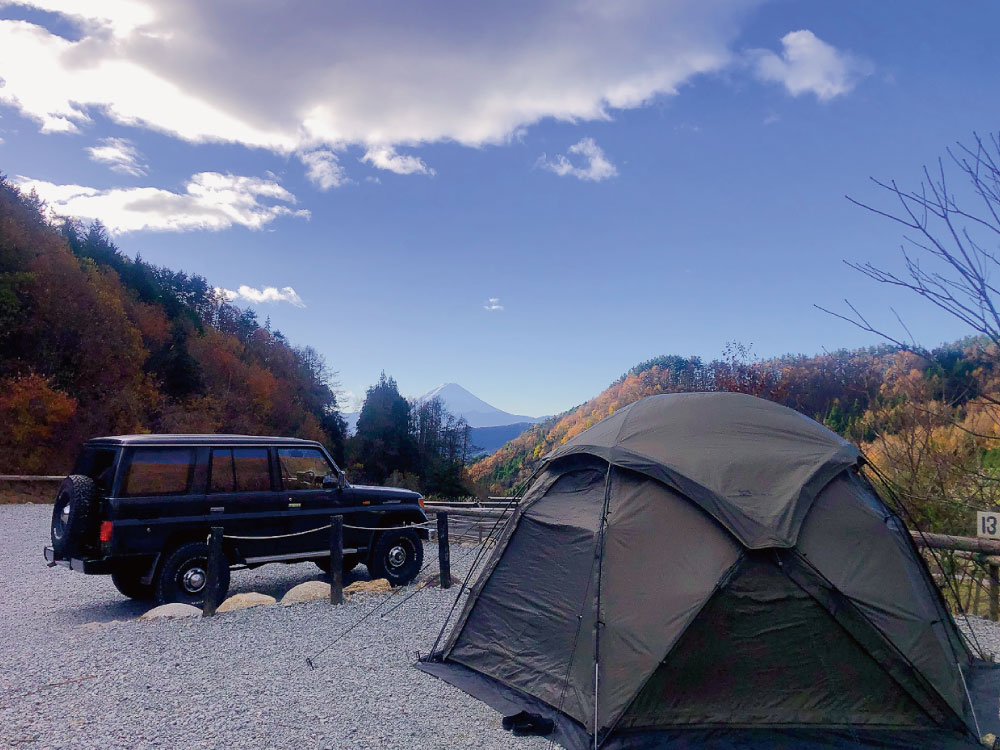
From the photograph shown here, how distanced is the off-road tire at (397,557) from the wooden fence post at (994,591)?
25.0 feet

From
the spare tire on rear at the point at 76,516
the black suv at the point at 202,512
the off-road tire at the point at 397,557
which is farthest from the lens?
the off-road tire at the point at 397,557

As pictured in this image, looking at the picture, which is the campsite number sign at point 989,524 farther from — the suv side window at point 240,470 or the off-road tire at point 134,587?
the off-road tire at point 134,587

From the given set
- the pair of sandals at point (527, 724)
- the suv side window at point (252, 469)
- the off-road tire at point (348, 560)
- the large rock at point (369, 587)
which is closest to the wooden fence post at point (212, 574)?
the suv side window at point (252, 469)

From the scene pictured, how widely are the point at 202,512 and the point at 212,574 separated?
96cm

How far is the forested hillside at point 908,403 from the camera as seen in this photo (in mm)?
4309

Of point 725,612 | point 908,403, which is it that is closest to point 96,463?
point 725,612

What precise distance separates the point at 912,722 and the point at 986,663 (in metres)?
2.14

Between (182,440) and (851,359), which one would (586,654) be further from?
(851,359)

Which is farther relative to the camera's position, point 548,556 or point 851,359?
point 851,359

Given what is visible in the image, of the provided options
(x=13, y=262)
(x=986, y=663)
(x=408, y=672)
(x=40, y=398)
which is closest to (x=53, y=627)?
(x=408, y=672)

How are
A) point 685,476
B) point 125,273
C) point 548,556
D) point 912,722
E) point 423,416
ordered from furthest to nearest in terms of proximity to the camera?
point 423,416 < point 125,273 < point 548,556 < point 685,476 < point 912,722

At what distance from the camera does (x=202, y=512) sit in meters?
8.73

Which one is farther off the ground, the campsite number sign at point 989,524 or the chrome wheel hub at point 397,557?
the campsite number sign at point 989,524

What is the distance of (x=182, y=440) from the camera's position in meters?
8.74
